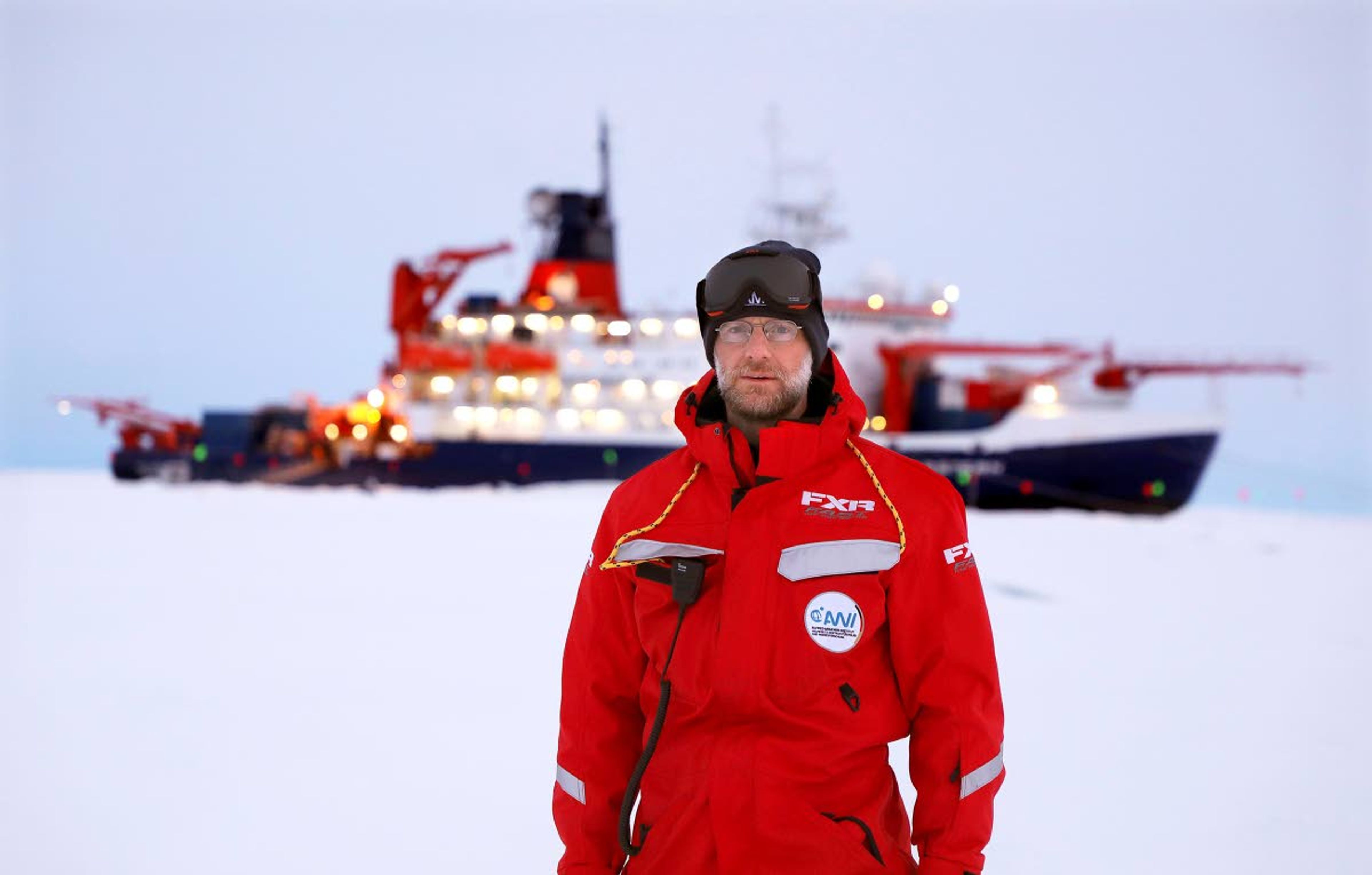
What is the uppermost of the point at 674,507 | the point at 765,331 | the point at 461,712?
the point at 765,331

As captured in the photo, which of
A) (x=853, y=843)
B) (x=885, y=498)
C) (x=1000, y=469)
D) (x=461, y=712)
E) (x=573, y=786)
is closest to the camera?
(x=853, y=843)

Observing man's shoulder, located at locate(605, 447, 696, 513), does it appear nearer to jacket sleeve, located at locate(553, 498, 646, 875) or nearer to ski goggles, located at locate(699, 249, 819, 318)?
jacket sleeve, located at locate(553, 498, 646, 875)

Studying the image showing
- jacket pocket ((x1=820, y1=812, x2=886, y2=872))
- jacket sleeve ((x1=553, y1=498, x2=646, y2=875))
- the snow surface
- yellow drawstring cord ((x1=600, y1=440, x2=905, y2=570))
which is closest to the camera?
jacket pocket ((x1=820, y1=812, x2=886, y2=872))

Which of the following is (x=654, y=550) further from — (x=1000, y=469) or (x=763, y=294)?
(x=1000, y=469)

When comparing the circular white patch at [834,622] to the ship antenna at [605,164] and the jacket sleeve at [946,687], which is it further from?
the ship antenna at [605,164]

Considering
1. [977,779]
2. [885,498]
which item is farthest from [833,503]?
[977,779]

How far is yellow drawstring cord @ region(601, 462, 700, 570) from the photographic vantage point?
2.19 metres

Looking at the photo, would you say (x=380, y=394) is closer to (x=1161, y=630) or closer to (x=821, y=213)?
(x=821, y=213)

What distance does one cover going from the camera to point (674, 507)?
2.21m

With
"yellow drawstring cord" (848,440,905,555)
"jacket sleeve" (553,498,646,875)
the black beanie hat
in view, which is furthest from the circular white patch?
the black beanie hat

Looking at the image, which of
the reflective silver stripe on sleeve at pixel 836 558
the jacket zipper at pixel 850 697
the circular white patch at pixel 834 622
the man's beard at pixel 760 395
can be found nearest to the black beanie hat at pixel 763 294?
the man's beard at pixel 760 395

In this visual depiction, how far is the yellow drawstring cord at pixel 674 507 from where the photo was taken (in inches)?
82.6

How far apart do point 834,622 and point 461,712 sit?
3.32 m

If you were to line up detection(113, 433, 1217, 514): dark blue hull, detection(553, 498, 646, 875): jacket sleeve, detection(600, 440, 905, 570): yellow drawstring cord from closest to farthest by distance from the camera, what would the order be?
detection(600, 440, 905, 570): yellow drawstring cord
detection(553, 498, 646, 875): jacket sleeve
detection(113, 433, 1217, 514): dark blue hull
